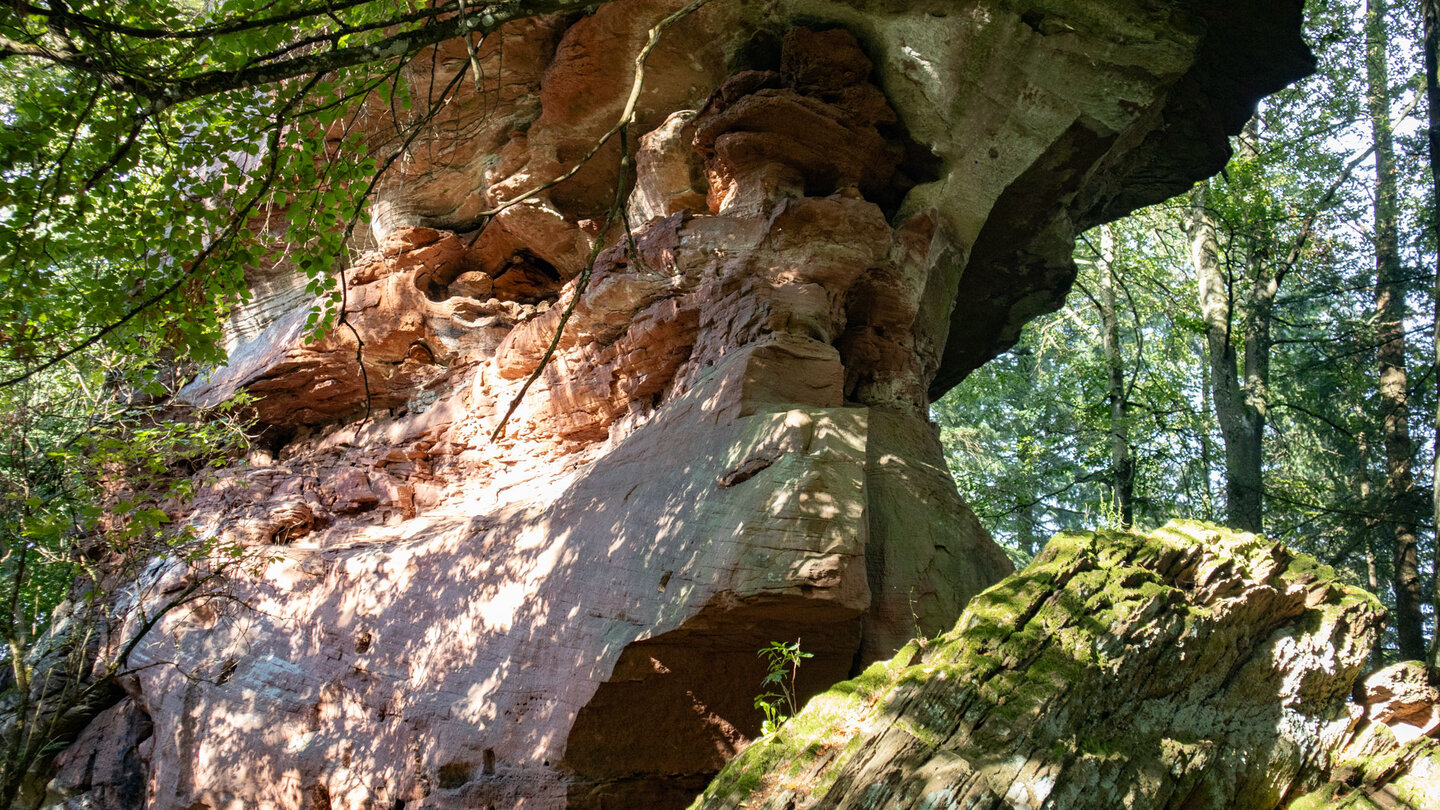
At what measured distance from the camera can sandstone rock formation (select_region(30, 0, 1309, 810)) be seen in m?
5.77

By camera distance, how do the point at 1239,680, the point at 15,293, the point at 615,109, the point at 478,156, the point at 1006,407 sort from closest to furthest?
the point at 1239,680 < the point at 15,293 < the point at 615,109 < the point at 478,156 < the point at 1006,407

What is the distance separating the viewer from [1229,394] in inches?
409

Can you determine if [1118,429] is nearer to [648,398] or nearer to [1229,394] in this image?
[1229,394]

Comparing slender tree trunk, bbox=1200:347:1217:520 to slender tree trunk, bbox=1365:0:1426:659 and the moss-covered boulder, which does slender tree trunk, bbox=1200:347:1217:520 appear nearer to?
slender tree trunk, bbox=1365:0:1426:659

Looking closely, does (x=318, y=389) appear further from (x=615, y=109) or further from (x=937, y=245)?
(x=937, y=245)

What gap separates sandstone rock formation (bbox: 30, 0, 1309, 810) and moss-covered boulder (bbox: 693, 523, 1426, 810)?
105 cm

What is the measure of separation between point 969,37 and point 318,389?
829cm

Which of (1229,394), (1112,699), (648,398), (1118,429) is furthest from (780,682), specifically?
(1229,394)

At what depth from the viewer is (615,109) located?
936cm

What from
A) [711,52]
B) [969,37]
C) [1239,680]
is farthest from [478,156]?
[1239,680]

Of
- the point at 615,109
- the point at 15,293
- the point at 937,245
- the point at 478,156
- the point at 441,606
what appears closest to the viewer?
the point at 15,293

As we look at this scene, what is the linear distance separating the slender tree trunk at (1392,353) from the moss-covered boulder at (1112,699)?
5.48m

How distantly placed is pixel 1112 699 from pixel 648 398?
15.4 ft

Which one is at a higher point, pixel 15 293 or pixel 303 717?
pixel 15 293
